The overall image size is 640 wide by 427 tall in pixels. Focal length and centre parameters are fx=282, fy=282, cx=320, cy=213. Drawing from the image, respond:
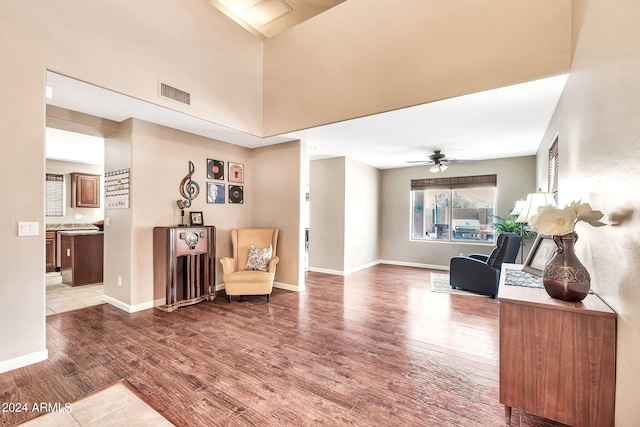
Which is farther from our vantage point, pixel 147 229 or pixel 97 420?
pixel 147 229

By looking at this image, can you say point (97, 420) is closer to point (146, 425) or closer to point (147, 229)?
point (146, 425)

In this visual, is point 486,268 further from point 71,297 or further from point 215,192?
point 71,297

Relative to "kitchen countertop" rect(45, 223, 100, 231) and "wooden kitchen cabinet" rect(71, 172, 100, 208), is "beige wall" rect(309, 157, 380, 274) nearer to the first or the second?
"kitchen countertop" rect(45, 223, 100, 231)

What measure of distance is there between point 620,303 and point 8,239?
4214mm

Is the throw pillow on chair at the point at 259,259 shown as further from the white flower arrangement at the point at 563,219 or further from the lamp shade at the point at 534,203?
the white flower arrangement at the point at 563,219

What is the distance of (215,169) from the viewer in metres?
4.83

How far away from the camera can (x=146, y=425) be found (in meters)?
1.80

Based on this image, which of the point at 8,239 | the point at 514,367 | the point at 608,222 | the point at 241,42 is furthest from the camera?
the point at 241,42

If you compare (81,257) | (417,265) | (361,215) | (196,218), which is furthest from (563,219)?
(81,257)

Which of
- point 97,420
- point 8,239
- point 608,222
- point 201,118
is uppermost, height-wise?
point 201,118

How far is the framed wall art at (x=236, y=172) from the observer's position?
511 centimetres

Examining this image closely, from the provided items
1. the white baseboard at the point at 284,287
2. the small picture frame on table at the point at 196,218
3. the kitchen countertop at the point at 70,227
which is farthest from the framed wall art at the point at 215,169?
the kitchen countertop at the point at 70,227

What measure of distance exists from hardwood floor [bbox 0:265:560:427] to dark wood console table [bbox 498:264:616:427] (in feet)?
1.26

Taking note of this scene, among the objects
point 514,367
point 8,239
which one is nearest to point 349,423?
point 514,367
